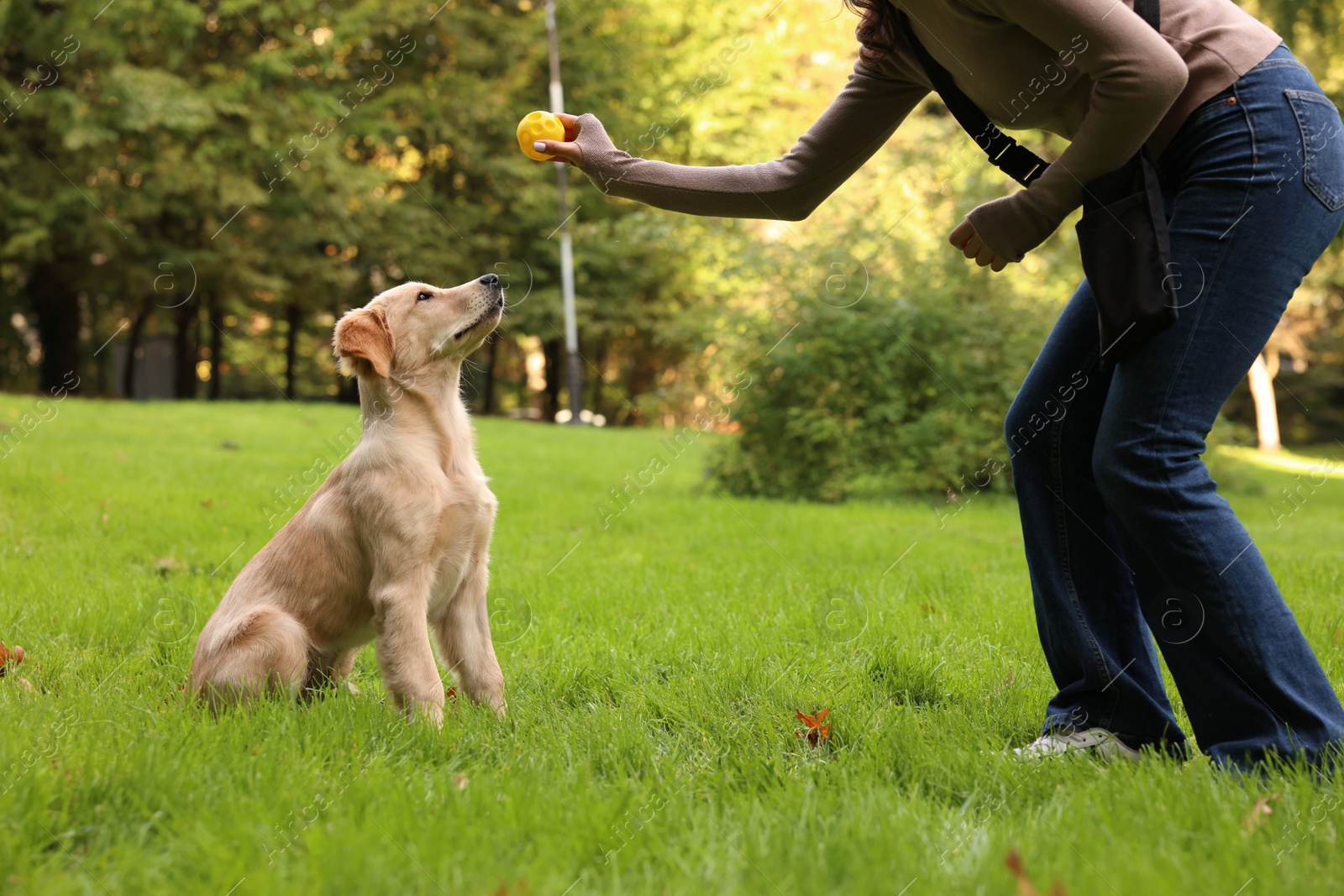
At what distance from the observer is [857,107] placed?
2840 mm

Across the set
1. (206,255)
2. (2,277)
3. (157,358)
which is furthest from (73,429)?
→ (157,358)

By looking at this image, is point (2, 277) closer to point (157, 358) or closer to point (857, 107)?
point (157, 358)

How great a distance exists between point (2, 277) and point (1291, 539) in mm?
Answer: 25832

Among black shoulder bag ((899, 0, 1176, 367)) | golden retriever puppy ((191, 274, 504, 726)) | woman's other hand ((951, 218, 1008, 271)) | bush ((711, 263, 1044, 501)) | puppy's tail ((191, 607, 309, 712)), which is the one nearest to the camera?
black shoulder bag ((899, 0, 1176, 367))

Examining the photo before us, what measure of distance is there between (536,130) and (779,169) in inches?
29.8

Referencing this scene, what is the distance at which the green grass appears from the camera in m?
1.88

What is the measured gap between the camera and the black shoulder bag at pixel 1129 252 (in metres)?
2.18

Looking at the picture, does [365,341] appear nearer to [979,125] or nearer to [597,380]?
[979,125]

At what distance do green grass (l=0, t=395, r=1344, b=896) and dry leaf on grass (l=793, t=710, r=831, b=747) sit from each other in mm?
37

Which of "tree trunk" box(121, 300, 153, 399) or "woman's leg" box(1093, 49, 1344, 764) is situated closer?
"woman's leg" box(1093, 49, 1344, 764)

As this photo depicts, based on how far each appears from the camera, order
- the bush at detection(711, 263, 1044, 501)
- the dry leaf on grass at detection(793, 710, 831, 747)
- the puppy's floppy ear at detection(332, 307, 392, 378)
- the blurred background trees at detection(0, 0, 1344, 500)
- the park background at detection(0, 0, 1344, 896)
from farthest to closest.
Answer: the blurred background trees at detection(0, 0, 1344, 500)
the bush at detection(711, 263, 1044, 501)
the puppy's floppy ear at detection(332, 307, 392, 378)
the dry leaf on grass at detection(793, 710, 831, 747)
the park background at detection(0, 0, 1344, 896)

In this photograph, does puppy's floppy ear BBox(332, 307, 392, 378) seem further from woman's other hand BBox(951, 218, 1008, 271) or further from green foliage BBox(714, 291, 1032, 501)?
green foliage BBox(714, 291, 1032, 501)

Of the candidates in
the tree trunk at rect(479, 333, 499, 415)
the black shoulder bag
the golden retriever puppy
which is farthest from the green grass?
the tree trunk at rect(479, 333, 499, 415)

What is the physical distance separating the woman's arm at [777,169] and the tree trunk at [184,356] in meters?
23.6
